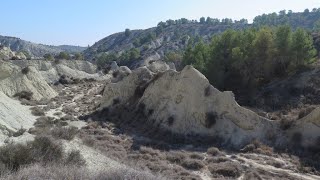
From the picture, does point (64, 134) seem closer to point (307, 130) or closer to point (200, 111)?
point (200, 111)

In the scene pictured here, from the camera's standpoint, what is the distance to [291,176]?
24547 mm

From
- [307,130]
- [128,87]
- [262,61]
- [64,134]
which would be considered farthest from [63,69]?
[307,130]

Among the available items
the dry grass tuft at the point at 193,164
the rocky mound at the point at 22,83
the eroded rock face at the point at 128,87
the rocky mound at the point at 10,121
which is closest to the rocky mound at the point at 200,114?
the eroded rock face at the point at 128,87

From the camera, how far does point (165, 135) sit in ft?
113

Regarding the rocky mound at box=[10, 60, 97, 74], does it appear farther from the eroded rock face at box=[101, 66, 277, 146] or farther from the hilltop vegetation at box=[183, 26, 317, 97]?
the eroded rock face at box=[101, 66, 277, 146]

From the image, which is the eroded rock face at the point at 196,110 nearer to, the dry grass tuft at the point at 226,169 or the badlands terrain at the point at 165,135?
the badlands terrain at the point at 165,135

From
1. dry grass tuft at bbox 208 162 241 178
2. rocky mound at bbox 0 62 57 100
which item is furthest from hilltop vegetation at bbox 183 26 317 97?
dry grass tuft at bbox 208 162 241 178

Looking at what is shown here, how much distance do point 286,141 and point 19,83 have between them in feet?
115

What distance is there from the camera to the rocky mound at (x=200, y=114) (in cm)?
3114

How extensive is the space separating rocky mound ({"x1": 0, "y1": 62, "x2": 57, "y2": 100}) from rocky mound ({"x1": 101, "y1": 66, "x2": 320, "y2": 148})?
55.3ft

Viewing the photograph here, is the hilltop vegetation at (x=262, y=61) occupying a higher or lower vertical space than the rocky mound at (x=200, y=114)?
higher

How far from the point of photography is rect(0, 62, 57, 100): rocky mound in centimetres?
5241

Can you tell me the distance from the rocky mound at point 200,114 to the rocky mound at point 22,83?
1686 cm

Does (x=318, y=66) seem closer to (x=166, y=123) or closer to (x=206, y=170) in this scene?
(x=166, y=123)
